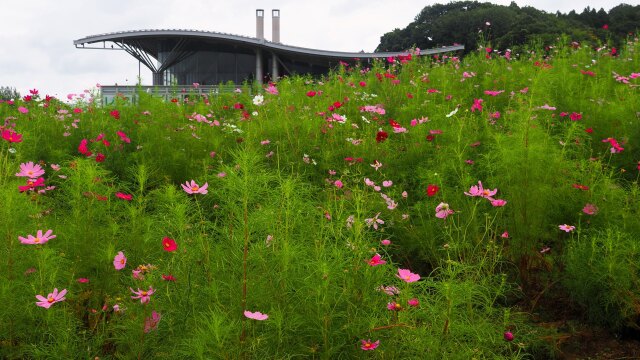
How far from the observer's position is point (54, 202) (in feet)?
10.9

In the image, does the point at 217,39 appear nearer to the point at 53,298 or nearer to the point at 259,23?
the point at 259,23

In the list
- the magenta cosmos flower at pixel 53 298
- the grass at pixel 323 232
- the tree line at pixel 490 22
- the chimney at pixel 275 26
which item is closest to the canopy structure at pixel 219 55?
the chimney at pixel 275 26

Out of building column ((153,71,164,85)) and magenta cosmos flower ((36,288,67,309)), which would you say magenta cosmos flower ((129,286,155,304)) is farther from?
building column ((153,71,164,85))

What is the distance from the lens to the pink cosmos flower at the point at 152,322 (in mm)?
1755

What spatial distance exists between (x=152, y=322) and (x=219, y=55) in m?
30.9

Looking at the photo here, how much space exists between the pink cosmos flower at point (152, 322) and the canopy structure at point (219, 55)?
26.2 meters

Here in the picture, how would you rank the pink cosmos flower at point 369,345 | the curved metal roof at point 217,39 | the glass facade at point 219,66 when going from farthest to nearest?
the glass facade at point 219,66
the curved metal roof at point 217,39
the pink cosmos flower at point 369,345

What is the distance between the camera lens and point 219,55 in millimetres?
31156

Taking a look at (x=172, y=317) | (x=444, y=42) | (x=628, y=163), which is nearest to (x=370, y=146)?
(x=628, y=163)

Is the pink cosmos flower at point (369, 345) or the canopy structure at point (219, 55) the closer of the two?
the pink cosmos flower at point (369, 345)

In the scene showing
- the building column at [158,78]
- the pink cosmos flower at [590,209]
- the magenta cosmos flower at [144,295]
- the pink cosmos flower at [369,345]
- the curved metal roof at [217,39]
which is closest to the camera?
the pink cosmos flower at [369,345]

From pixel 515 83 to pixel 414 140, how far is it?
7.52ft

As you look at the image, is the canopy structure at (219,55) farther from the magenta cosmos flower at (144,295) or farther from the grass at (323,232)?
the magenta cosmos flower at (144,295)

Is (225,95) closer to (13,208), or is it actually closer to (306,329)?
(13,208)
